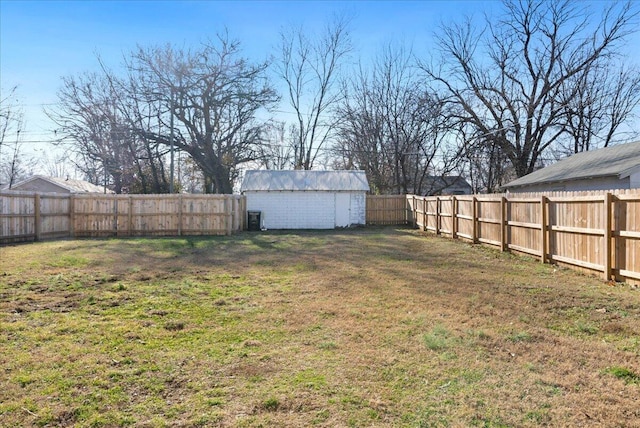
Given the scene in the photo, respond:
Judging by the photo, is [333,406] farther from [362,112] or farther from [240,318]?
[362,112]

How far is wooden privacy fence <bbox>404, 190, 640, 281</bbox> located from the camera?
6.42 meters

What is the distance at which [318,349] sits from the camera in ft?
12.3

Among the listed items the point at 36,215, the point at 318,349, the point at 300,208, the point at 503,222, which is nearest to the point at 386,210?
the point at 300,208

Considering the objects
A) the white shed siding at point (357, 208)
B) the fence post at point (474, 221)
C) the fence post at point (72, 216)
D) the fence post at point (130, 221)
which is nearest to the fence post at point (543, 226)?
the fence post at point (474, 221)

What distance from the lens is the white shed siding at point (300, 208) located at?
64.7 ft

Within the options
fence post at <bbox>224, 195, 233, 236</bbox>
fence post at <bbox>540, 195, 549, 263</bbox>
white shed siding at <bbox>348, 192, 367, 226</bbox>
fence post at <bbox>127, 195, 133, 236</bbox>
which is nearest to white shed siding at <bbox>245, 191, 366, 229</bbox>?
white shed siding at <bbox>348, 192, 367, 226</bbox>

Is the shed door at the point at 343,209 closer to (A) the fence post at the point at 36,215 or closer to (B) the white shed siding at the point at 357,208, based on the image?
(B) the white shed siding at the point at 357,208

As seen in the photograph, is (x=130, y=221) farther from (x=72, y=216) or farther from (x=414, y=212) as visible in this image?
(x=414, y=212)

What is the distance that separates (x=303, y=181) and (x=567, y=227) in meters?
14.0

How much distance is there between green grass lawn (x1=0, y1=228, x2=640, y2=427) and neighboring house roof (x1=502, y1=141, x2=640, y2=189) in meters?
8.31

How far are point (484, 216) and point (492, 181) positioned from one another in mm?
20146

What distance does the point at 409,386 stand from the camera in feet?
9.70

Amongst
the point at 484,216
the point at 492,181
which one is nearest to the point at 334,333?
the point at 484,216

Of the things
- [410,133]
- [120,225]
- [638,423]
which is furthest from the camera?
[410,133]
